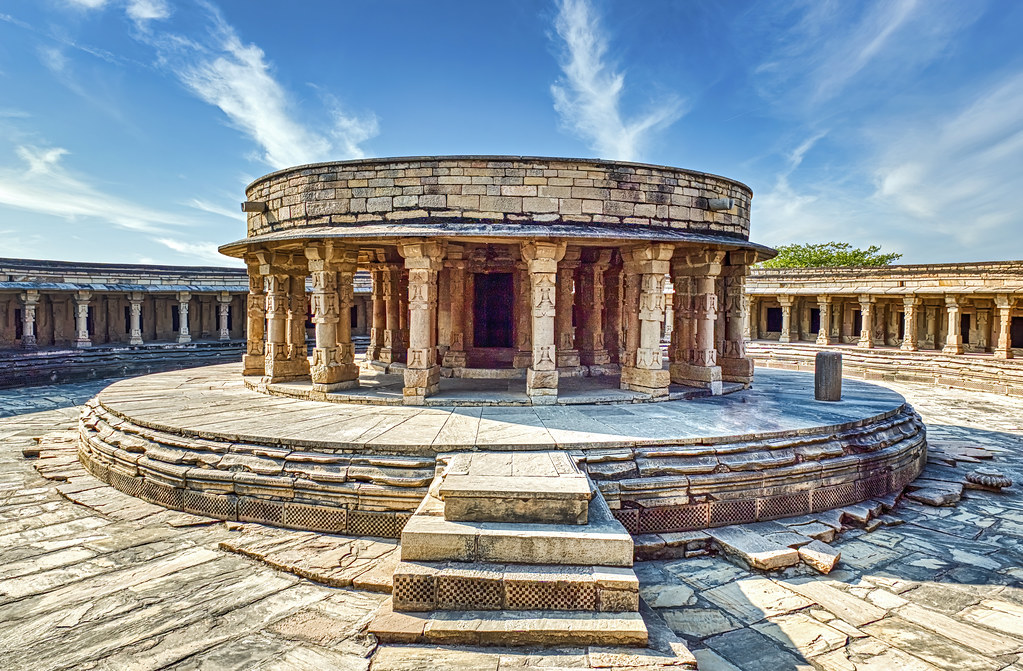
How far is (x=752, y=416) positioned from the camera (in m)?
7.73

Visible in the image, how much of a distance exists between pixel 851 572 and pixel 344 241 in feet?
28.4

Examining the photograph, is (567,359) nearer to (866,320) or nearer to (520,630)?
(520,630)

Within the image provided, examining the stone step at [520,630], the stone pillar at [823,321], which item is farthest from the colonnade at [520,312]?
the stone pillar at [823,321]

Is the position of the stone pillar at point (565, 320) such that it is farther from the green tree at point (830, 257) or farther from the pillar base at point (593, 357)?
the green tree at point (830, 257)

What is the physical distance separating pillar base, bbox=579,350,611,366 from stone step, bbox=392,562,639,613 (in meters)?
8.94

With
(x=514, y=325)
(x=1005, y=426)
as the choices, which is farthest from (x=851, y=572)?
(x=1005, y=426)

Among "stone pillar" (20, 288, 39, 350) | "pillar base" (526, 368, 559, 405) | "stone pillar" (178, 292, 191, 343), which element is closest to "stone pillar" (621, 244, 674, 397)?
"pillar base" (526, 368, 559, 405)

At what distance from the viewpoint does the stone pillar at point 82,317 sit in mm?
20656

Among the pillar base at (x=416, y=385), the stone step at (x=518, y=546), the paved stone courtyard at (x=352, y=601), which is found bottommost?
the paved stone courtyard at (x=352, y=601)

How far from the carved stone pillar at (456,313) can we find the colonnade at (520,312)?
1.0 inches

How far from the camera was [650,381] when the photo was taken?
30.8ft

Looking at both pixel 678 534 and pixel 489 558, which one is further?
pixel 678 534

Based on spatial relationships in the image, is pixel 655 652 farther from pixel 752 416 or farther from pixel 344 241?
pixel 344 241

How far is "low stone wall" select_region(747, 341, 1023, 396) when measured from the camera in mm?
17328
